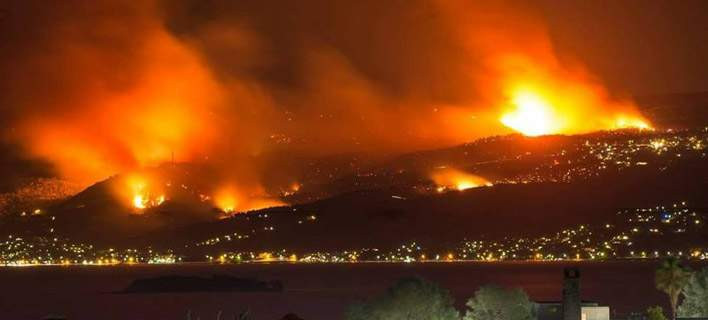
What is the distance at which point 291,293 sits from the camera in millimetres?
139625

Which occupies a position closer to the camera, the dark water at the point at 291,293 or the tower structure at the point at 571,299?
the tower structure at the point at 571,299

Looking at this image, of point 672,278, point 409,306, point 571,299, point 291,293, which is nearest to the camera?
point 571,299

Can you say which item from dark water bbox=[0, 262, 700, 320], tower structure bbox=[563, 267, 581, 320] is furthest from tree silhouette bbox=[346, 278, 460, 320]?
dark water bbox=[0, 262, 700, 320]

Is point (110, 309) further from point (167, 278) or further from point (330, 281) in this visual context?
point (330, 281)

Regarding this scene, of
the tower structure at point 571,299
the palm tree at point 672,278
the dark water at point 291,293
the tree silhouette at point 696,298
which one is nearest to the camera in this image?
the tower structure at point 571,299

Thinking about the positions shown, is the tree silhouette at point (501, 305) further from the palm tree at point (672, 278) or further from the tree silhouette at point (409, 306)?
the palm tree at point (672, 278)

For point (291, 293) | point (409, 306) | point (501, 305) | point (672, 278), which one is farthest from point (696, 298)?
point (291, 293)

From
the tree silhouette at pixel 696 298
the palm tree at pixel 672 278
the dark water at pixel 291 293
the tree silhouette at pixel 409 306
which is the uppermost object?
the dark water at pixel 291 293

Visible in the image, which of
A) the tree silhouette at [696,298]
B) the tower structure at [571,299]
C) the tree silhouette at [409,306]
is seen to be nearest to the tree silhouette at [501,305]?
the tree silhouette at [409,306]

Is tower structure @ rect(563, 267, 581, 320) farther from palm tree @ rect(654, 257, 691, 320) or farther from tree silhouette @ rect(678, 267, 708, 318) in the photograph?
palm tree @ rect(654, 257, 691, 320)

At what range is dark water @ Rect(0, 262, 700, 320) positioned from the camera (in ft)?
363

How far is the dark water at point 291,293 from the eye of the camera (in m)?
111

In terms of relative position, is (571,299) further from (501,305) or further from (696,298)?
(696,298)

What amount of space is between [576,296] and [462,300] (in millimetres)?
61815
